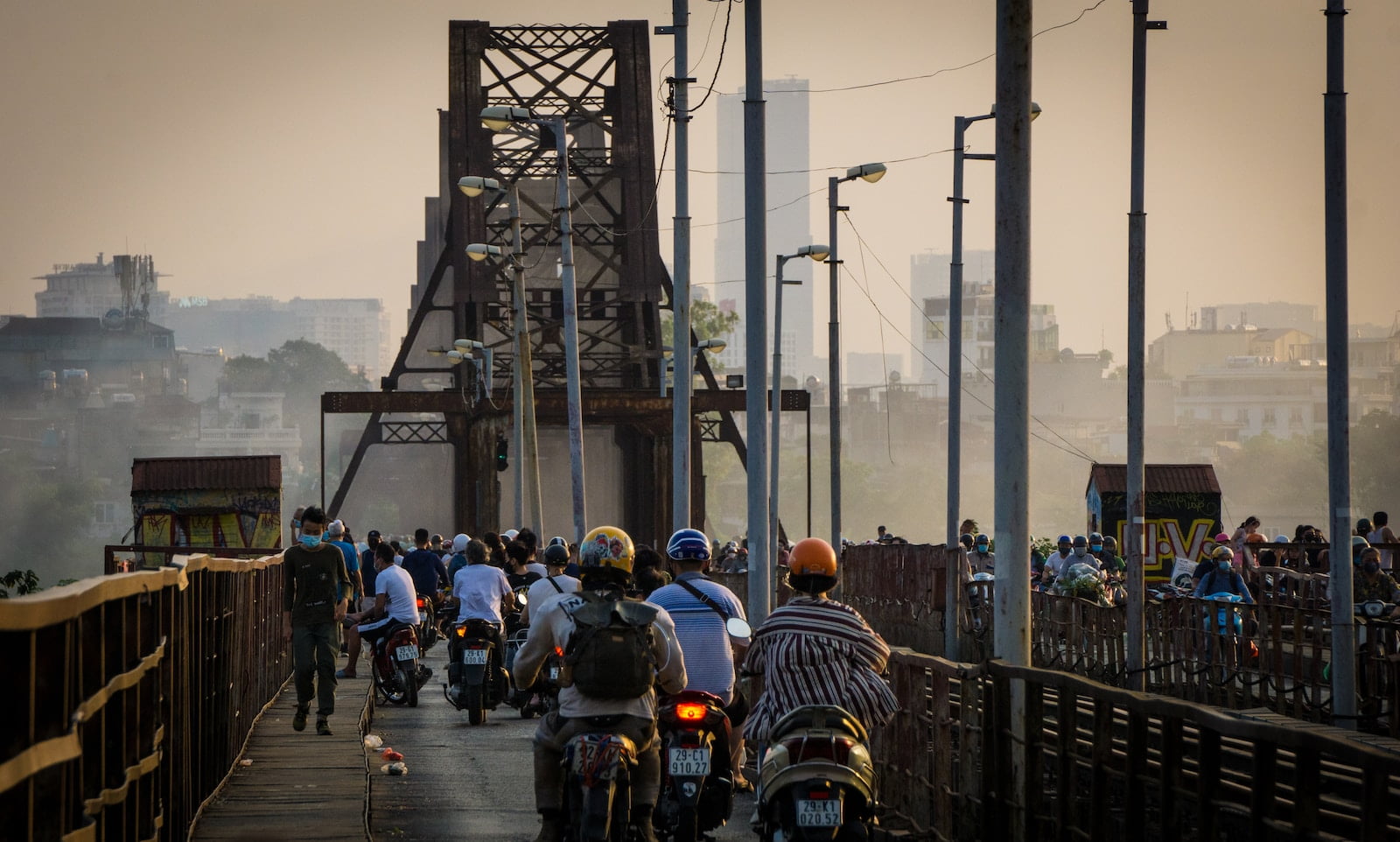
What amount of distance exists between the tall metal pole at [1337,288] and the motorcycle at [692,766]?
9.82 m

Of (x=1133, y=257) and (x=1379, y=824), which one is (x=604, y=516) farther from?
(x=1379, y=824)

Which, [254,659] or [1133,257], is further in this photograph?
[1133,257]

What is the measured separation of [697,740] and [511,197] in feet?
86.9

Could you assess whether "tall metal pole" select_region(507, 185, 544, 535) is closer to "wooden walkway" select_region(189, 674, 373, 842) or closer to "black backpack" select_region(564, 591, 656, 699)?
"wooden walkway" select_region(189, 674, 373, 842)

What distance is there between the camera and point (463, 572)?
61.8 ft

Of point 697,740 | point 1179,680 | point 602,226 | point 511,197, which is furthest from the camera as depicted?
point 602,226

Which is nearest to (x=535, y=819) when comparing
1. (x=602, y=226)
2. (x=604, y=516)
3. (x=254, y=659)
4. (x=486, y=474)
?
(x=254, y=659)

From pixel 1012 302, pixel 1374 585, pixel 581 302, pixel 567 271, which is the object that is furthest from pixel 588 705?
pixel 581 302

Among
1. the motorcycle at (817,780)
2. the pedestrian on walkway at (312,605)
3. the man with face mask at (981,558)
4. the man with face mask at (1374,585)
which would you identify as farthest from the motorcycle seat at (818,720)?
the man with face mask at (981,558)

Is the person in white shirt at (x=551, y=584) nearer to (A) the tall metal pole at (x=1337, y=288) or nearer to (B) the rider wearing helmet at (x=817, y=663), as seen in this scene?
(B) the rider wearing helmet at (x=817, y=663)

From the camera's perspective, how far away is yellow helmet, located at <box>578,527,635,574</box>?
9.45 metres

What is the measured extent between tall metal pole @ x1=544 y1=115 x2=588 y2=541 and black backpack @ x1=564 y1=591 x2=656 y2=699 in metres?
21.5

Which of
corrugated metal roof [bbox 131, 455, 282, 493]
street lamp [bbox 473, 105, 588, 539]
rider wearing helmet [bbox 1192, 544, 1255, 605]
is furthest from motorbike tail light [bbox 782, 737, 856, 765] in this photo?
corrugated metal roof [bbox 131, 455, 282, 493]

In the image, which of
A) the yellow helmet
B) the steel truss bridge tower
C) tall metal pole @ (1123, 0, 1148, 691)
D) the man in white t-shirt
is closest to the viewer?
Result: the yellow helmet
